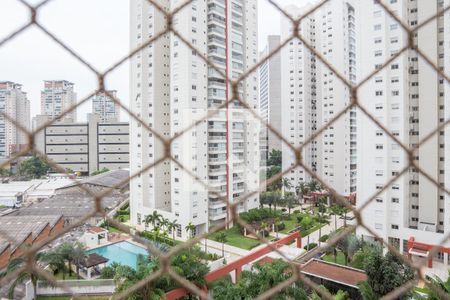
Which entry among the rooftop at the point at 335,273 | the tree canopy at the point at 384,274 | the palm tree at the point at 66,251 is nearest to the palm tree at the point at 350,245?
the rooftop at the point at 335,273

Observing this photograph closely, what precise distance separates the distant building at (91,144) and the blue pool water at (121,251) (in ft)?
23.0

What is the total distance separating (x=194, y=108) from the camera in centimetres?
666

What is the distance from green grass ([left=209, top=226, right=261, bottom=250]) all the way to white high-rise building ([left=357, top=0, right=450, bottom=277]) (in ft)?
6.91

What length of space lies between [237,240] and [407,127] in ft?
11.7

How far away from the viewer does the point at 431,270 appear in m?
5.34

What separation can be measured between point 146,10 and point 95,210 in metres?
7.81

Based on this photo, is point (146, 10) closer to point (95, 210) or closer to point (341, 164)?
point (341, 164)

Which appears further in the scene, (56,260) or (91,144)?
(91,144)

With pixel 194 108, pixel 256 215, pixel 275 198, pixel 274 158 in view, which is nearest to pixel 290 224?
pixel 275 198

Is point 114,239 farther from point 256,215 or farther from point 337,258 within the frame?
point 337,258

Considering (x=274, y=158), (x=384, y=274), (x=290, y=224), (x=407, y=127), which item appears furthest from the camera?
(x=274, y=158)

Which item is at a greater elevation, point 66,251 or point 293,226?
point 66,251

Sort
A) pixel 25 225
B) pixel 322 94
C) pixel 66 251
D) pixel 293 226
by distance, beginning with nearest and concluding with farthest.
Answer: pixel 66 251, pixel 25 225, pixel 293 226, pixel 322 94

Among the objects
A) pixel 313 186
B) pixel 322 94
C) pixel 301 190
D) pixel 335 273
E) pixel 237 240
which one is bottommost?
pixel 237 240
